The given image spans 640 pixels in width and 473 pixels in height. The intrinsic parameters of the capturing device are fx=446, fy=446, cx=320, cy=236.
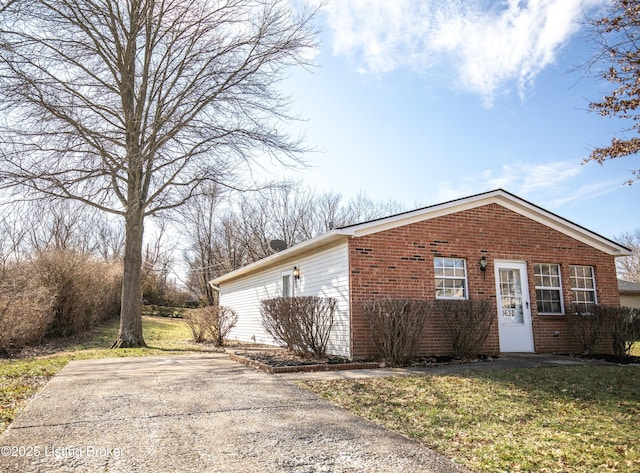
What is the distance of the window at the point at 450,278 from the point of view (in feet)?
33.7

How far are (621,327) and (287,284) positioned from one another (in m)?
8.84

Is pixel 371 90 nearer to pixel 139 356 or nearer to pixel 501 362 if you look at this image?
pixel 501 362

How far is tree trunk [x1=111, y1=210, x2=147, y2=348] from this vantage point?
42.2ft

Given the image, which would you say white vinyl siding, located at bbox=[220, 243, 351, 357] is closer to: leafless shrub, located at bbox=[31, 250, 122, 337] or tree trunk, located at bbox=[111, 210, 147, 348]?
tree trunk, located at bbox=[111, 210, 147, 348]

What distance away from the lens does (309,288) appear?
457 inches

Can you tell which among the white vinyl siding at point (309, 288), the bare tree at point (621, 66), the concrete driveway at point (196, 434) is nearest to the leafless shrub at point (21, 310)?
the concrete driveway at point (196, 434)

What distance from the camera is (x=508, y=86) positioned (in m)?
11.0

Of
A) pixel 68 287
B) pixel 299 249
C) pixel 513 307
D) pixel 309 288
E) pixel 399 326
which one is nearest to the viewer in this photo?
pixel 399 326

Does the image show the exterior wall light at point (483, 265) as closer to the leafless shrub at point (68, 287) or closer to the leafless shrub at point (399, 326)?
the leafless shrub at point (399, 326)

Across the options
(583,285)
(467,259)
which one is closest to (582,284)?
(583,285)

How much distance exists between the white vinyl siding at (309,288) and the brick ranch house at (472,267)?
26 millimetres

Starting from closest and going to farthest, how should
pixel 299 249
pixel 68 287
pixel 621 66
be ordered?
pixel 621 66 → pixel 299 249 → pixel 68 287

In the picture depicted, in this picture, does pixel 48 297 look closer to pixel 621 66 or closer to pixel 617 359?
pixel 617 359

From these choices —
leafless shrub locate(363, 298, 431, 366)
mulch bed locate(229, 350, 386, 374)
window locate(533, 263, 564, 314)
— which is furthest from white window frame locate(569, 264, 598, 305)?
mulch bed locate(229, 350, 386, 374)
